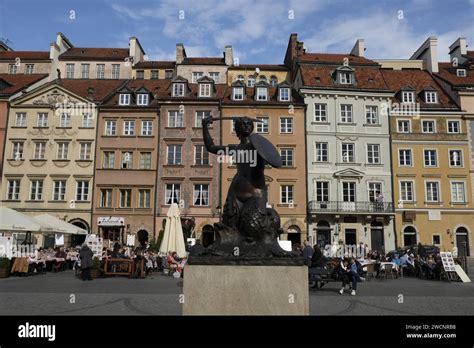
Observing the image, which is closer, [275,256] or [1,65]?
[275,256]

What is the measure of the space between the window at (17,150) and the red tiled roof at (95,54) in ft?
42.8

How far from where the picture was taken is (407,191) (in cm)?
3422

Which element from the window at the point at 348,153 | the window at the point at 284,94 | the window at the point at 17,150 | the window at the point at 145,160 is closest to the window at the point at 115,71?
the window at the point at 17,150

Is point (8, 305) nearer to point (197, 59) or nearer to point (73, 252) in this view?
point (73, 252)

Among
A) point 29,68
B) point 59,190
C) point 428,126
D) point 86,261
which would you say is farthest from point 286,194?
point 29,68

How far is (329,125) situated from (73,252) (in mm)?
21407

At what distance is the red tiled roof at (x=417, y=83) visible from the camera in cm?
3588

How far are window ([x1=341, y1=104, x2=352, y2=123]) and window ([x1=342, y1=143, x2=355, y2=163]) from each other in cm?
200

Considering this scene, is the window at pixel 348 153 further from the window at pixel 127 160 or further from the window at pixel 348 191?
the window at pixel 127 160

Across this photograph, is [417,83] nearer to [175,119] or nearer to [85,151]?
[175,119]

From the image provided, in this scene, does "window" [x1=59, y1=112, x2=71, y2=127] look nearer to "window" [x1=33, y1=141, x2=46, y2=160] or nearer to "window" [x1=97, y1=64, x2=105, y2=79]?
"window" [x1=33, y1=141, x2=46, y2=160]
